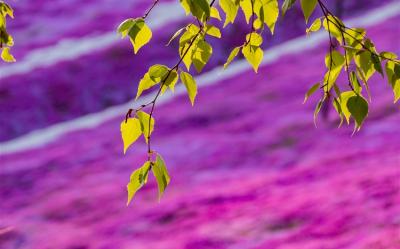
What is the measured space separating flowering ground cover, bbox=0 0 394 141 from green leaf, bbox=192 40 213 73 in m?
3.82

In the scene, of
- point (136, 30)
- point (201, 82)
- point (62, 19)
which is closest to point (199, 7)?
point (136, 30)

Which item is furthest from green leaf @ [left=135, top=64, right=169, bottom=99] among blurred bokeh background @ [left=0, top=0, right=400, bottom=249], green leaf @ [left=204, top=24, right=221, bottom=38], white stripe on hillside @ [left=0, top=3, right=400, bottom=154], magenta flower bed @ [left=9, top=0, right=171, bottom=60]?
magenta flower bed @ [left=9, top=0, right=171, bottom=60]

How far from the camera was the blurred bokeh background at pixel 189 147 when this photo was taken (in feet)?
11.3

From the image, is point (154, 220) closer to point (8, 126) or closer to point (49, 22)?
point (8, 126)

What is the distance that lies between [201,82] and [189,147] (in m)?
0.88

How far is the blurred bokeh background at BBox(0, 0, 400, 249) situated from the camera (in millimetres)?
3441

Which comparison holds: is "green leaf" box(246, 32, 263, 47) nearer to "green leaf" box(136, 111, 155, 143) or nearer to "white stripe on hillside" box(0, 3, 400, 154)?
"green leaf" box(136, 111, 155, 143)

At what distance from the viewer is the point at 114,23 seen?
574 centimetres

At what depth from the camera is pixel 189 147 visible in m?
4.55

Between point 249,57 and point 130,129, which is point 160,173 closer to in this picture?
point 130,129

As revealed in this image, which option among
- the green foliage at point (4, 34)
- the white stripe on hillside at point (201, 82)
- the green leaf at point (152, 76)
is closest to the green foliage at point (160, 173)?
the green leaf at point (152, 76)

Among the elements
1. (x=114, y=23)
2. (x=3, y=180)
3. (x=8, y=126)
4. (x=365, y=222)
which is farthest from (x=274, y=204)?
(x=114, y=23)

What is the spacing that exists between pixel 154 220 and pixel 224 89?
1.68 meters

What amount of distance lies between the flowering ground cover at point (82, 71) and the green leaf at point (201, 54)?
12.5 ft
